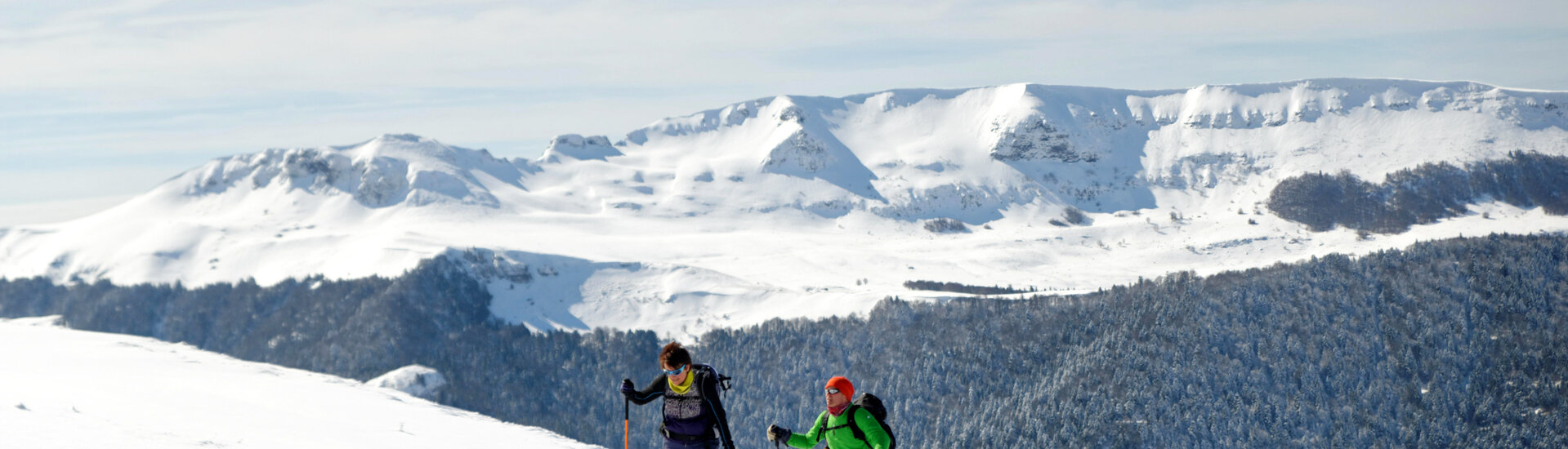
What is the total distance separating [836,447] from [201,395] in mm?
40882

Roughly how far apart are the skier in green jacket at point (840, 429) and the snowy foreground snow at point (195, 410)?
2173 cm

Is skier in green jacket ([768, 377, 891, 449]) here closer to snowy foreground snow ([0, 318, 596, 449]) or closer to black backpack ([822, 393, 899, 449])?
black backpack ([822, 393, 899, 449])

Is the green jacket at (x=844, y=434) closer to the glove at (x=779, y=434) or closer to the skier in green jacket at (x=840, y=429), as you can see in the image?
the skier in green jacket at (x=840, y=429)

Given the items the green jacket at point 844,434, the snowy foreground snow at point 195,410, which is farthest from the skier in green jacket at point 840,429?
the snowy foreground snow at point 195,410

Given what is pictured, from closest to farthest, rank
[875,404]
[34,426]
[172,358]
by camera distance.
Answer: [875,404] → [34,426] → [172,358]

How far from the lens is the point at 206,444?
1596 inches

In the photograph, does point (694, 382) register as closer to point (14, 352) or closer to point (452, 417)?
point (452, 417)

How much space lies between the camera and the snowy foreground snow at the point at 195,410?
4019 cm

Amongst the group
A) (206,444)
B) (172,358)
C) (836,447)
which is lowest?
(172,358)

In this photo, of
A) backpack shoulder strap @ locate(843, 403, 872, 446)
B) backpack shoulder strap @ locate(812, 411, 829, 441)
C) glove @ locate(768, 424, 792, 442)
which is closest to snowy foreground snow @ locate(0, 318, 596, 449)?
glove @ locate(768, 424, 792, 442)

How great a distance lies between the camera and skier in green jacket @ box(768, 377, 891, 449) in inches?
999

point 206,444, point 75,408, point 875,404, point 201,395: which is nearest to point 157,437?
point 206,444

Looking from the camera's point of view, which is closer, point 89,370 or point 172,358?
point 89,370

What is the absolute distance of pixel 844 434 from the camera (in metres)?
26.0
